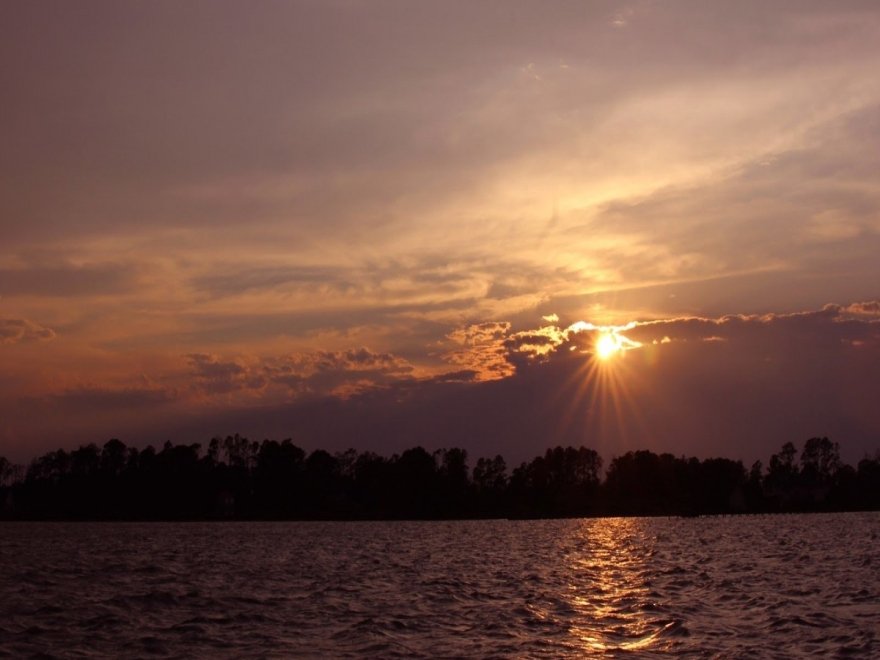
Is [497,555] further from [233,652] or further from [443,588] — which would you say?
[233,652]

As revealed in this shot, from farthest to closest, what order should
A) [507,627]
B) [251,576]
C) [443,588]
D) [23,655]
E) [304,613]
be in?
[251,576]
[443,588]
[304,613]
[507,627]
[23,655]

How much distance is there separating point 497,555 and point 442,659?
62.5 metres

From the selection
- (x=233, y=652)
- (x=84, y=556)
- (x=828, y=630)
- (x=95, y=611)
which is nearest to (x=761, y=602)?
(x=828, y=630)

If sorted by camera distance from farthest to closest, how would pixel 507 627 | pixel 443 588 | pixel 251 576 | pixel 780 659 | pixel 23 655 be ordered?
pixel 251 576 < pixel 443 588 < pixel 507 627 < pixel 23 655 < pixel 780 659

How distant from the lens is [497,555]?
93625mm

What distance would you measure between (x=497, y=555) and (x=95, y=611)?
53559 mm

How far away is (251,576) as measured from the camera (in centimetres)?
6762

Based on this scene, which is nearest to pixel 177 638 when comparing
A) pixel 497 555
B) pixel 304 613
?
pixel 304 613

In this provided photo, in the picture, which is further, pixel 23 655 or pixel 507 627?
pixel 507 627

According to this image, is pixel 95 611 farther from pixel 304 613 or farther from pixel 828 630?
pixel 828 630

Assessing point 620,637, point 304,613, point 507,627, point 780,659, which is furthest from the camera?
point 304,613

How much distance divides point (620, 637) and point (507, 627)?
474cm

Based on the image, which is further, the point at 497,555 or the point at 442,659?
the point at 497,555

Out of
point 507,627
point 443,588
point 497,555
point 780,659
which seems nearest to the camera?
point 780,659
